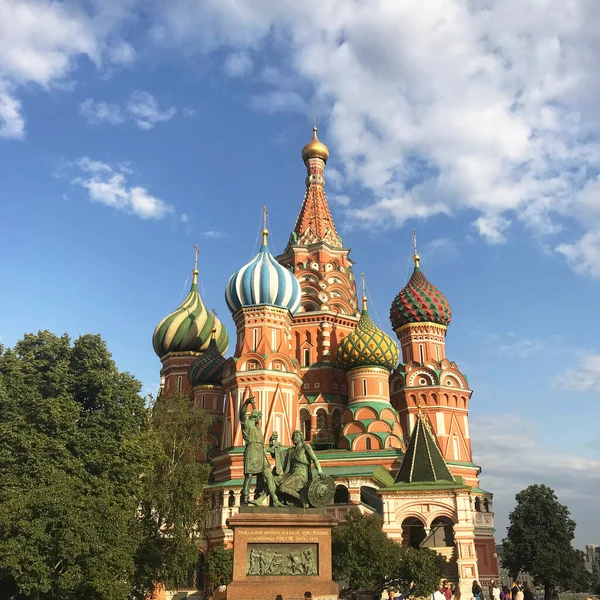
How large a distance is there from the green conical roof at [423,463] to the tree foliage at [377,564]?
524 cm

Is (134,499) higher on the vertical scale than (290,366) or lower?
lower

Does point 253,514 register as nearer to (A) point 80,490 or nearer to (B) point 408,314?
(A) point 80,490

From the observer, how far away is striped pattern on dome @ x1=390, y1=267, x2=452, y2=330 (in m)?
40.7

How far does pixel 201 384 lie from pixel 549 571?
2266 cm

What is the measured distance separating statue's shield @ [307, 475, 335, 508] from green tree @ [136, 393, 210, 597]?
8187 mm

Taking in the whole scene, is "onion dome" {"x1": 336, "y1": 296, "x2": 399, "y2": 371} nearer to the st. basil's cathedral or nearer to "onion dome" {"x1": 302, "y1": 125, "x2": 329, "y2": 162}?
the st. basil's cathedral

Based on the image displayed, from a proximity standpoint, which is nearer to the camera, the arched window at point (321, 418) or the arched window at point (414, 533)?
the arched window at point (414, 533)

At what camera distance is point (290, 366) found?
36.0 m

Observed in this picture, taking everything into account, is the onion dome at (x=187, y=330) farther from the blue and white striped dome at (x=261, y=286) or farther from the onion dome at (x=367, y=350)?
the onion dome at (x=367, y=350)

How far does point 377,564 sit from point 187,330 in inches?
1037

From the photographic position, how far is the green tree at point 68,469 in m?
16.9

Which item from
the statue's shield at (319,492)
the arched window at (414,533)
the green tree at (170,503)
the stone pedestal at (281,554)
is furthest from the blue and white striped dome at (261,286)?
the stone pedestal at (281,554)

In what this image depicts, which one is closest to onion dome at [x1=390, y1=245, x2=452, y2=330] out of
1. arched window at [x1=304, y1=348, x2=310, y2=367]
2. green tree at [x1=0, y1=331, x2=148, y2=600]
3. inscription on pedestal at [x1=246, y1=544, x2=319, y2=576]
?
arched window at [x1=304, y1=348, x2=310, y2=367]

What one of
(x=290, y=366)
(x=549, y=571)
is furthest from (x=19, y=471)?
(x=549, y=571)
